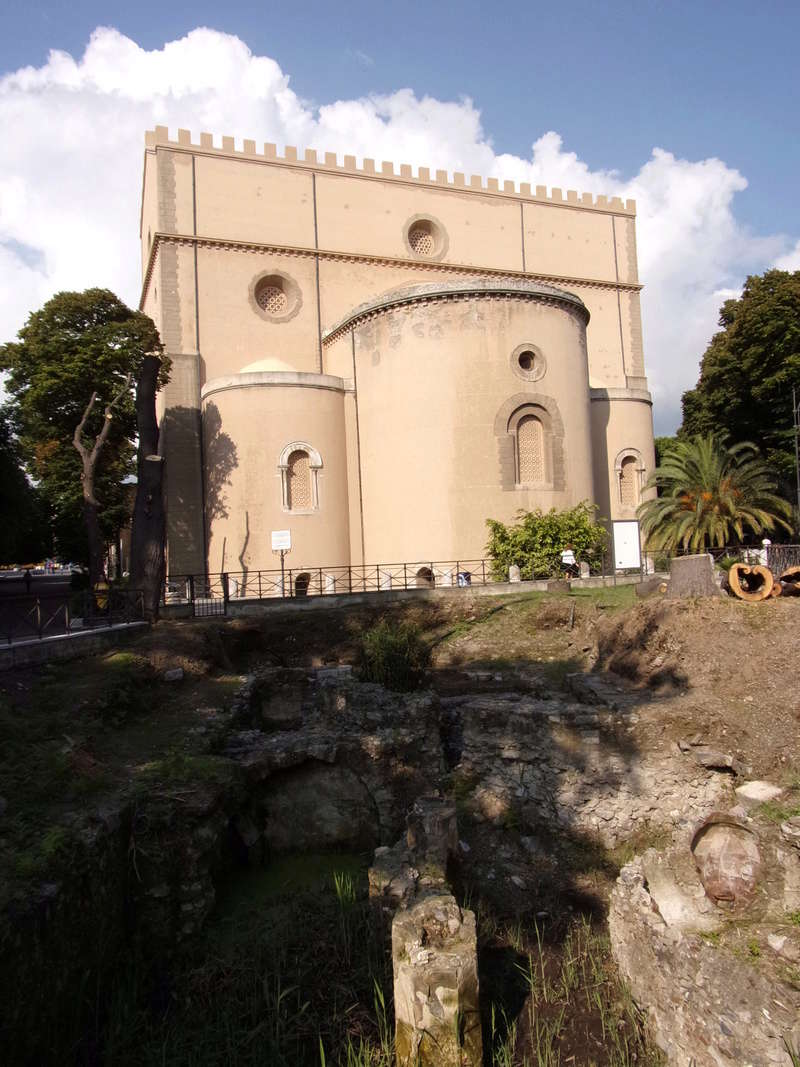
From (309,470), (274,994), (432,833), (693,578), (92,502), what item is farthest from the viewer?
(309,470)

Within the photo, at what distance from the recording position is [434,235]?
101 ft

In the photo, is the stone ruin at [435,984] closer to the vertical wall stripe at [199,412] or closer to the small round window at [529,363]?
the small round window at [529,363]

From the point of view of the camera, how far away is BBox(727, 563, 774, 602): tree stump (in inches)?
502

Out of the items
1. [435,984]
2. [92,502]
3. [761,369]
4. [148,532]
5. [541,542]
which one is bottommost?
[435,984]

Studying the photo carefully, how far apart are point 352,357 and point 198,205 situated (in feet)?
27.5

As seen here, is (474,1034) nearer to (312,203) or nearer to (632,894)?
(632,894)

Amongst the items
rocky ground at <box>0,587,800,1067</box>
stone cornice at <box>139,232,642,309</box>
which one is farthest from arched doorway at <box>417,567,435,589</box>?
stone cornice at <box>139,232,642,309</box>

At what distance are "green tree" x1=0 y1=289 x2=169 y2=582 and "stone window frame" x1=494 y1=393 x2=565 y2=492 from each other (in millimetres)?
11591

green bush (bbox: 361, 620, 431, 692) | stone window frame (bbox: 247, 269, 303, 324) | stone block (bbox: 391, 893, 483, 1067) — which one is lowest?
stone block (bbox: 391, 893, 483, 1067)

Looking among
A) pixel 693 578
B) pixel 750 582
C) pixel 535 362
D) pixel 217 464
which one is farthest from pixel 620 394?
pixel 750 582

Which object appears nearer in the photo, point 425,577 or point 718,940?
point 718,940

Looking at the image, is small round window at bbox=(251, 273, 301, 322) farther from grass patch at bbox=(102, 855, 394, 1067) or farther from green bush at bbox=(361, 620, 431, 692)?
grass patch at bbox=(102, 855, 394, 1067)

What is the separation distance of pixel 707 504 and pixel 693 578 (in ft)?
34.6

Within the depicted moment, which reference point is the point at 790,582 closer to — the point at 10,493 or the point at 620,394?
the point at 620,394
